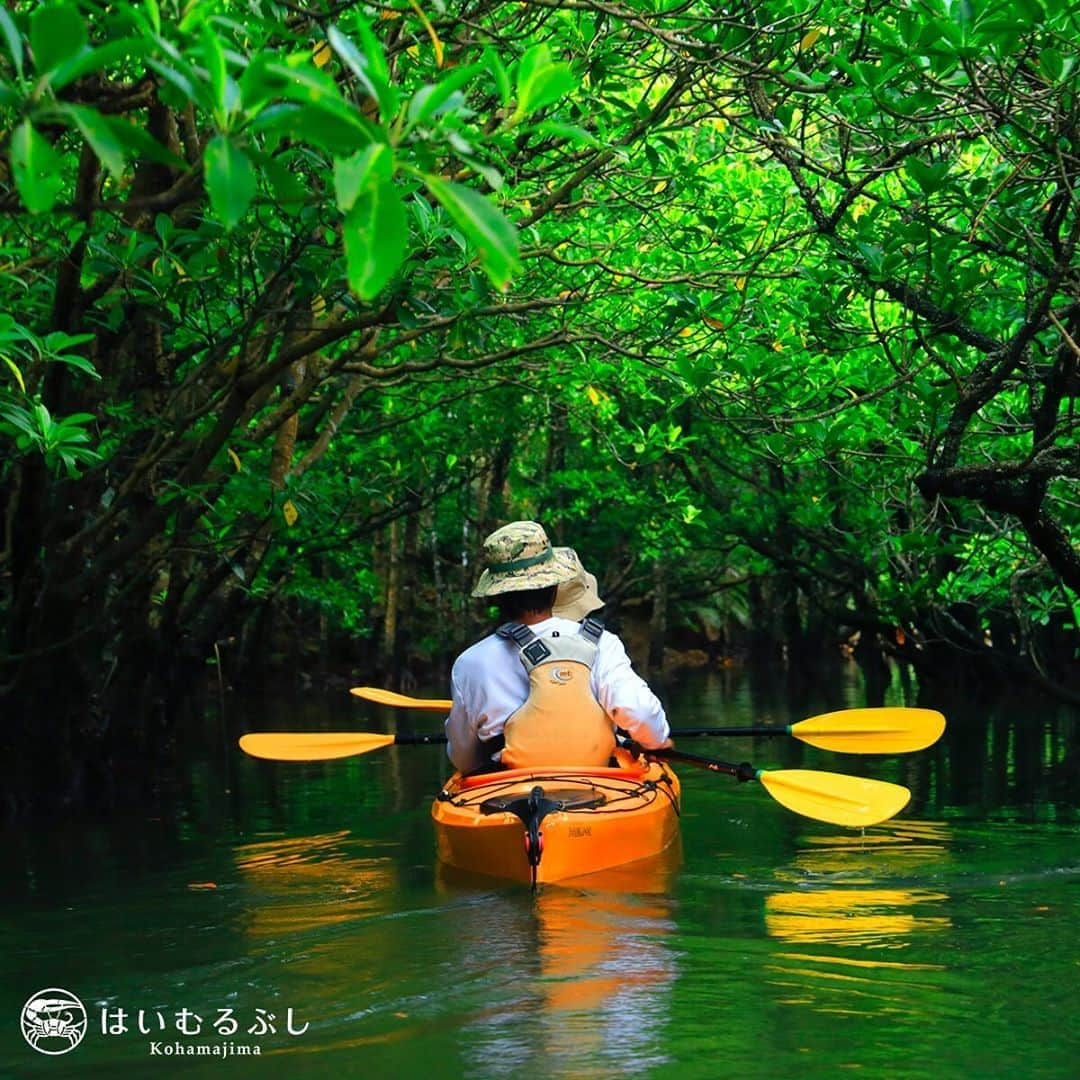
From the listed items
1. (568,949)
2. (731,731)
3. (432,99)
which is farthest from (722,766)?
(432,99)

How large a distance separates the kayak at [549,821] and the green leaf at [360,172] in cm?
467

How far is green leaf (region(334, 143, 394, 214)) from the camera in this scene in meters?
2.14

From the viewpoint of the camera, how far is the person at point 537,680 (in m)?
7.36

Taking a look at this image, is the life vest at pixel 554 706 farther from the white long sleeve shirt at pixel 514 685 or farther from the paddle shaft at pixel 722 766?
the paddle shaft at pixel 722 766

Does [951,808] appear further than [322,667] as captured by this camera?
No

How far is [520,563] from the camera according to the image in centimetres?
753

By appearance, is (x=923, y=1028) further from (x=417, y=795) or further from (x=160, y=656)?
(x=160, y=656)

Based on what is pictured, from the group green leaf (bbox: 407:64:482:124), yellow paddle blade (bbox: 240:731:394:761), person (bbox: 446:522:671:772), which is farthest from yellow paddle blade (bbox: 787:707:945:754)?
green leaf (bbox: 407:64:482:124)

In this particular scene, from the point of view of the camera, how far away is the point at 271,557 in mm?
16359

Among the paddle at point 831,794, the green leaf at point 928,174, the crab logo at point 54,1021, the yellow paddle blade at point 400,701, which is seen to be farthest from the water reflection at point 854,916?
the yellow paddle blade at point 400,701

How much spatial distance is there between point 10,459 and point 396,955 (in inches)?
169

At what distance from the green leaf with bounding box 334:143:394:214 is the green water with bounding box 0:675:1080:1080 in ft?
9.17

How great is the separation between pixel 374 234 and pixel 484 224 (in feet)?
0.53

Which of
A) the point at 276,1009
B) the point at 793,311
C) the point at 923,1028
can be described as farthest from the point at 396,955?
the point at 793,311
